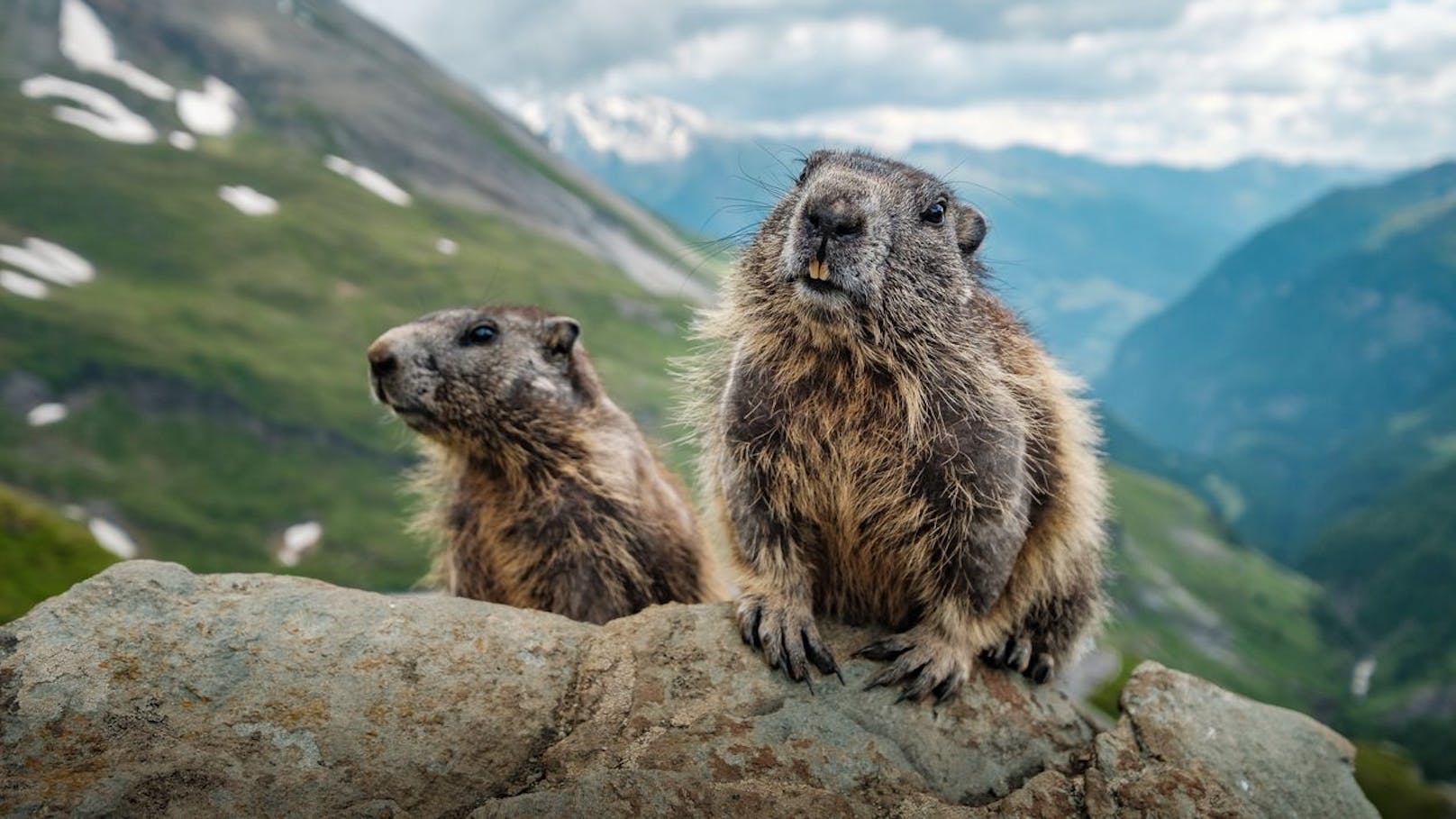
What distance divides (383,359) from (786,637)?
472cm

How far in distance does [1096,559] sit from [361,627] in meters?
5.55

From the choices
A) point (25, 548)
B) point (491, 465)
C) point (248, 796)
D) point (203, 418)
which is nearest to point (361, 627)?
point (248, 796)

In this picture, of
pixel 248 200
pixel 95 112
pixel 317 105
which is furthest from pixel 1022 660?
pixel 317 105

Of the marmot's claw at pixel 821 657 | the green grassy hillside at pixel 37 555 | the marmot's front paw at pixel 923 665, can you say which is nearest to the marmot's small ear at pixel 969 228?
the marmot's front paw at pixel 923 665

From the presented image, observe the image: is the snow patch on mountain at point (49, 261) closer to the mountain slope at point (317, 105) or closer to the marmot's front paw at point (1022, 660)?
the mountain slope at point (317, 105)

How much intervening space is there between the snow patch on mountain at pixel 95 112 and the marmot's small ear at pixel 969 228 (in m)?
158

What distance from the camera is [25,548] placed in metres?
20.2

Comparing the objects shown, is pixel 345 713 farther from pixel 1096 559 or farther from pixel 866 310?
pixel 1096 559

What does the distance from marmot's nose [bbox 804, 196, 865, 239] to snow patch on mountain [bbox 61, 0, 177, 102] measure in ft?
592

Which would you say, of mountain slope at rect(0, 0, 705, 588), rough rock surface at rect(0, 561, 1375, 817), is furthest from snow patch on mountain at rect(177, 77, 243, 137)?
rough rock surface at rect(0, 561, 1375, 817)

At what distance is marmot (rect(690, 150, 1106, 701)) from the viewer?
6547 millimetres

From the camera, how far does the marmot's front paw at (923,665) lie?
21.5ft

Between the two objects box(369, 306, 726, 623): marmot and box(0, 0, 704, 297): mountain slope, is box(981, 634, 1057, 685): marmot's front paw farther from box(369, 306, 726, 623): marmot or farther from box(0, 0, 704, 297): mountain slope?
box(0, 0, 704, 297): mountain slope

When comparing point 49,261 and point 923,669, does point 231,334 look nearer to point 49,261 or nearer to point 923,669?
point 49,261
